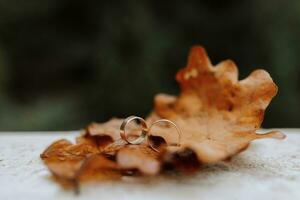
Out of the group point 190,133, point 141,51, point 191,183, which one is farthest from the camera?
point 141,51

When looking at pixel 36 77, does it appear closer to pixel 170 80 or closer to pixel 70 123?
pixel 70 123

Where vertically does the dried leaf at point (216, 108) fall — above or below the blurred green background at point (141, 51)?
below

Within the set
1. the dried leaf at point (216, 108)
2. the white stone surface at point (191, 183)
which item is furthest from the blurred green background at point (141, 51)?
the white stone surface at point (191, 183)

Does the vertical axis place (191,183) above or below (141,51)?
below

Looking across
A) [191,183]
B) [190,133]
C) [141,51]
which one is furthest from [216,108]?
[141,51]

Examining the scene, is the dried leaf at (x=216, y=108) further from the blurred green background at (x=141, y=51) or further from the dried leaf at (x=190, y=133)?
the blurred green background at (x=141, y=51)

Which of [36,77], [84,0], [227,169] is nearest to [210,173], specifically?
[227,169]

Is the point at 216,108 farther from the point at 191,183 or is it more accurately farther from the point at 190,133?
the point at 191,183
